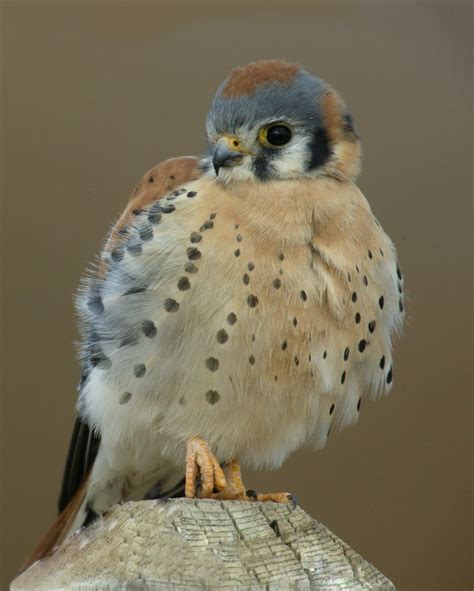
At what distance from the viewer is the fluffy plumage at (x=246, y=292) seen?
1.77 m

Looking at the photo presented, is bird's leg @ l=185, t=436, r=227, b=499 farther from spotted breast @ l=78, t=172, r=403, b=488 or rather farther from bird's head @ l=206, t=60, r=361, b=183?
bird's head @ l=206, t=60, r=361, b=183

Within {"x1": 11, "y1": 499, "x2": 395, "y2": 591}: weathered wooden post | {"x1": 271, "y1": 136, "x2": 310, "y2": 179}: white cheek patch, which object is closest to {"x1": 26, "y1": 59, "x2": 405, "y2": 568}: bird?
{"x1": 271, "y1": 136, "x2": 310, "y2": 179}: white cheek patch

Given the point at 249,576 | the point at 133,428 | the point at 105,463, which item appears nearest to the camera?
the point at 249,576

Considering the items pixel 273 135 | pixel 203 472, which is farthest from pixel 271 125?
pixel 203 472

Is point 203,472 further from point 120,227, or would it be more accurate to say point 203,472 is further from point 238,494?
point 120,227

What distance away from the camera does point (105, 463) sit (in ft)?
6.82

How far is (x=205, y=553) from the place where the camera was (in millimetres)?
1176

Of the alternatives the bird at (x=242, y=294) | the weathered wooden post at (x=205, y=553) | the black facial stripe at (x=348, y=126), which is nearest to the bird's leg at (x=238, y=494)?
the bird at (x=242, y=294)

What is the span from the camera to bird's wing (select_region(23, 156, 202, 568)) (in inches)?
77.2

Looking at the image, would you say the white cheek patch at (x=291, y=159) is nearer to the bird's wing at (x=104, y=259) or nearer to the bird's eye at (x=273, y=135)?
the bird's eye at (x=273, y=135)

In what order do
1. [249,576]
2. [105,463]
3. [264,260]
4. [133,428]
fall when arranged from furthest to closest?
[105,463] → [133,428] → [264,260] → [249,576]

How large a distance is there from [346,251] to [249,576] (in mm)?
839

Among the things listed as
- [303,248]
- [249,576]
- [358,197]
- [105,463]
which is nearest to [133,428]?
[105,463]

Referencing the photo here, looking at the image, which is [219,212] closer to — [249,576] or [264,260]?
[264,260]
